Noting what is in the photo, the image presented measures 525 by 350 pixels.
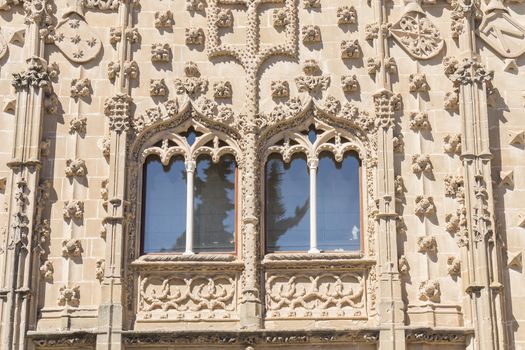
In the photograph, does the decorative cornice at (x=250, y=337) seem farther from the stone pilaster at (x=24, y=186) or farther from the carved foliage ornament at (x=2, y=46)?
the carved foliage ornament at (x=2, y=46)

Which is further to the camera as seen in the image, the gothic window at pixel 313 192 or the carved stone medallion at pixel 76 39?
the carved stone medallion at pixel 76 39

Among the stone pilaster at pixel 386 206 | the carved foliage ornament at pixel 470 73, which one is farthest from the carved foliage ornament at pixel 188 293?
the carved foliage ornament at pixel 470 73

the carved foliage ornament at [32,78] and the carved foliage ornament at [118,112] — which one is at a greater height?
the carved foliage ornament at [32,78]

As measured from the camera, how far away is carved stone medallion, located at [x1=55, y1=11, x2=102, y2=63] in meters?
24.0

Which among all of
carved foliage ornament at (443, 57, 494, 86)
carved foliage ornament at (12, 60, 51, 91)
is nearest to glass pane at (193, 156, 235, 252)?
carved foliage ornament at (12, 60, 51, 91)

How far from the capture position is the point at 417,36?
949 inches

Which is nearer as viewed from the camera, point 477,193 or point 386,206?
point 477,193

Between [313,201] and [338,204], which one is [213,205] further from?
[338,204]

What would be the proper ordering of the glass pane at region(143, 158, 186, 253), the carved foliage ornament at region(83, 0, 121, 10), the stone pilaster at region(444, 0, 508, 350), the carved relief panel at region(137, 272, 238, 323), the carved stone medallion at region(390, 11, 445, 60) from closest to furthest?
the stone pilaster at region(444, 0, 508, 350), the carved relief panel at region(137, 272, 238, 323), the glass pane at region(143, 158, 186, 253), the carved stone medallion at region(390, 11, 445, 60), the carved foliage ornament at region(83, 0, 121, 10)

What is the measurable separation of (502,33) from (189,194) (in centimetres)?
682

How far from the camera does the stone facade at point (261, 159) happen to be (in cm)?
2205

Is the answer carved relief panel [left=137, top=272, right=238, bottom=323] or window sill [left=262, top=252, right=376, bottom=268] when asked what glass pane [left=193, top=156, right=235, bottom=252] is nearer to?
carved relief panel [left=137, top=272, right=238, bottom=323]

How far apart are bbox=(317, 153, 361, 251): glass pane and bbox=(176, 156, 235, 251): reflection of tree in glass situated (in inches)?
65.6

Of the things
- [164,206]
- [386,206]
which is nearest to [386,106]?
[386,206]
